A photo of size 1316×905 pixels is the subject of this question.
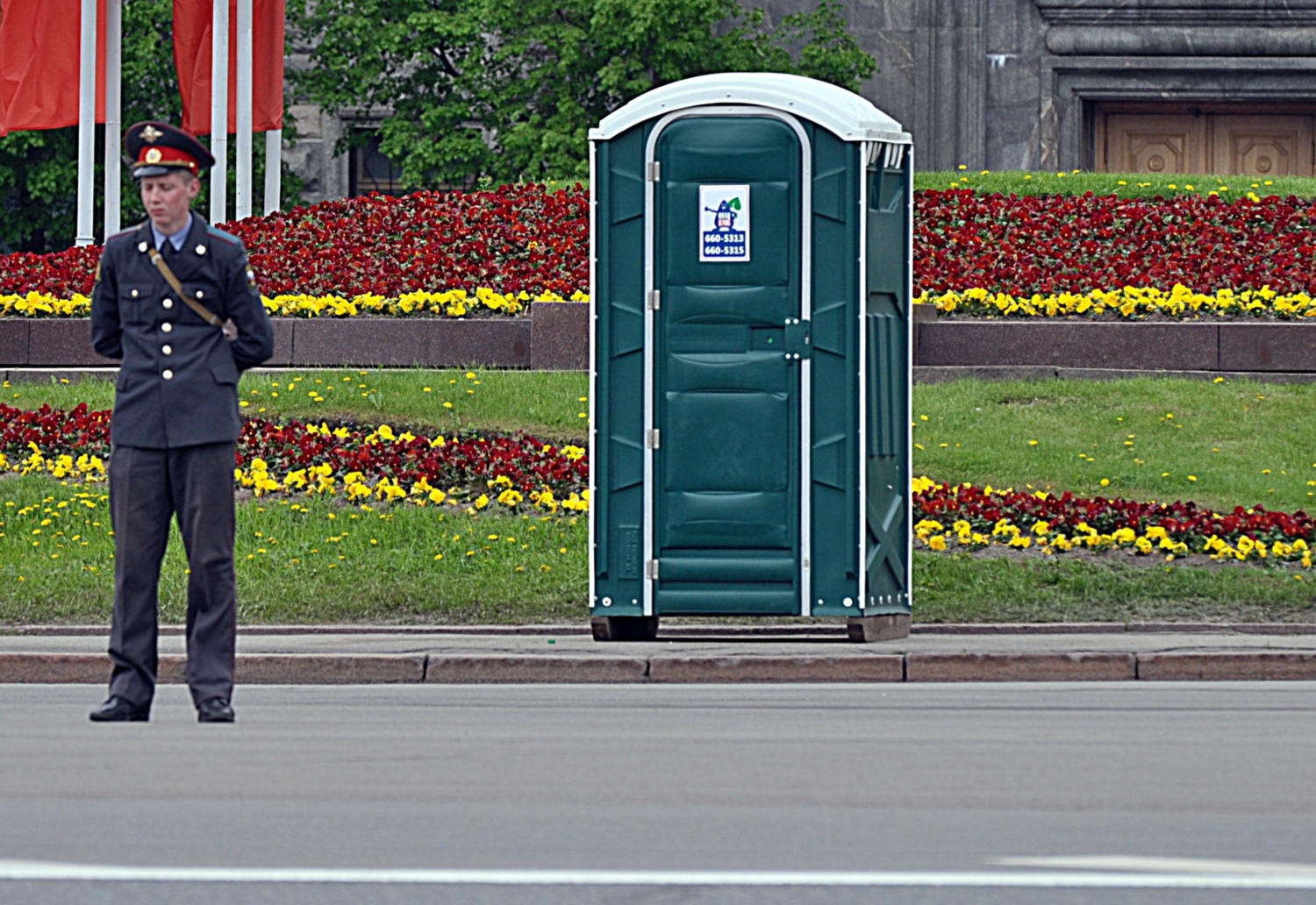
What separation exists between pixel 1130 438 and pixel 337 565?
18.2 feet

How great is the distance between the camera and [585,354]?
17.9 metres

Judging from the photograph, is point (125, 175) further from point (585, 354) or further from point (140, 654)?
point (140, 654)

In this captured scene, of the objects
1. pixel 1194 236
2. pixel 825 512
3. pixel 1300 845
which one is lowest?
pixel 1300 845

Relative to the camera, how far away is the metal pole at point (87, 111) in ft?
79.7

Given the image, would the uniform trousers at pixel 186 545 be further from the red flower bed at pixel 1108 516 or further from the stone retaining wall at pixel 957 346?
the stone retaining wall at pixel 957 346

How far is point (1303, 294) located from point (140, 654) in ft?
41.3

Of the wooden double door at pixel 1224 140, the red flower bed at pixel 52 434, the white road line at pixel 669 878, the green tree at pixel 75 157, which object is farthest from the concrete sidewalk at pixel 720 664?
the wooden double door at pixel 1224 140

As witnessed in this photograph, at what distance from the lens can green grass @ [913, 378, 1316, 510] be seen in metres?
14.2

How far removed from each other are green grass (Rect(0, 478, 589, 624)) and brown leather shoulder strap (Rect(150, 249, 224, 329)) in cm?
392

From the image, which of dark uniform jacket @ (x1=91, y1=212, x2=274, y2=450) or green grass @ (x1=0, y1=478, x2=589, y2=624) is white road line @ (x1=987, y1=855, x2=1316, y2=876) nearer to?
dark uniform jacket @ (x1=91, y1=212, x2=274, y2=450)

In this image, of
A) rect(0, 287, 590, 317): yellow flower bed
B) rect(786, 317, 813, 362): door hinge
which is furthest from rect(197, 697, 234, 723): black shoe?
rect(0, 287, 590, 317): yellow flower bed

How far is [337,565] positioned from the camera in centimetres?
1283

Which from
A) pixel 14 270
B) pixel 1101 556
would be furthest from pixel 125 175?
pixel 1101 556

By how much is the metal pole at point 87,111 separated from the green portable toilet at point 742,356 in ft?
46.3
